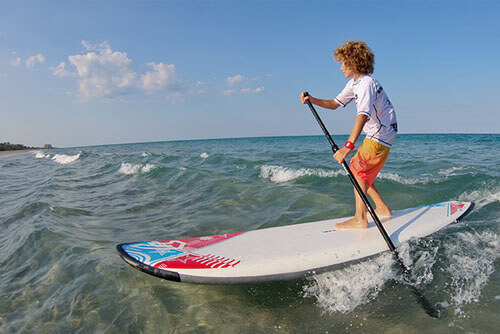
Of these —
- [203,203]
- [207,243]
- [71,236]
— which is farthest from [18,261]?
[203,203]

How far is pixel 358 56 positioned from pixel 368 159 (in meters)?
1.26

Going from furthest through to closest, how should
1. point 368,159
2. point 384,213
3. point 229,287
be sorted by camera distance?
point 384,213
point 368,159
point 229,287

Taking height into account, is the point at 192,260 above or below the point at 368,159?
below

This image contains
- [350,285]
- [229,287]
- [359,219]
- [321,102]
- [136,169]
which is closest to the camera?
[350,285]

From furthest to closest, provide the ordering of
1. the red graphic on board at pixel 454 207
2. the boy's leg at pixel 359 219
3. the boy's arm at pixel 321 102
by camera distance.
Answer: the red graphic on board at pixel 454 207
the boy's arm at pixel 321 102
the boy's leg at pixel 359 219

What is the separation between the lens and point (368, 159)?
3646 millimetres

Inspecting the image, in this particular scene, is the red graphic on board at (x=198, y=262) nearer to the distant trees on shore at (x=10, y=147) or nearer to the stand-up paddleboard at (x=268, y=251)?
the stand-up paddleboard at (x=268, y=251)

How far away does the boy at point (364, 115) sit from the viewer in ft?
10.7

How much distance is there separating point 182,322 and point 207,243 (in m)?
1.12

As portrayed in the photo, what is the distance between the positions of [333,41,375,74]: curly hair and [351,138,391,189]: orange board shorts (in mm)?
886

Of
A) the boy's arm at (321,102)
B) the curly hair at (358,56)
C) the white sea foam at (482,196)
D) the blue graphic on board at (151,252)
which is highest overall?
the curly hair at (358,56)

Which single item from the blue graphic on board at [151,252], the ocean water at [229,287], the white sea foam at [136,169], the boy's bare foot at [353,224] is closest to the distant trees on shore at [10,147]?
the white sea foam at [136,169]

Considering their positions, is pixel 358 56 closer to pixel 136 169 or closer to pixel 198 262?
pixel 198 262

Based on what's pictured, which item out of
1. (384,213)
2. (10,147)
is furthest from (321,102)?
(10,147)
